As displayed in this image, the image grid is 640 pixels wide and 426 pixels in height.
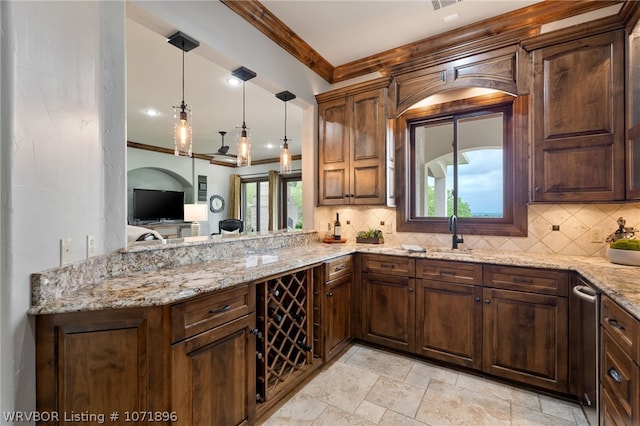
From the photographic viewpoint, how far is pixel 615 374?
129cm

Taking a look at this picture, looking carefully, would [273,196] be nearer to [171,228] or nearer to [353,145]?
[171,228]

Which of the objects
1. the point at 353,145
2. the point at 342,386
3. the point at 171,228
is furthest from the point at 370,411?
the point at 171,228

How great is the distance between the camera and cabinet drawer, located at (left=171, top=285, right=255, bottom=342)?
1.28 metres

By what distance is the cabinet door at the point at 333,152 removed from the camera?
312cm

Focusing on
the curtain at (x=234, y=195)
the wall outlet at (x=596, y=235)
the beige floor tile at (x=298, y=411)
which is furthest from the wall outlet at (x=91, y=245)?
the curtain at (x=234, y=195)

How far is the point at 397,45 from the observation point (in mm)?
2910

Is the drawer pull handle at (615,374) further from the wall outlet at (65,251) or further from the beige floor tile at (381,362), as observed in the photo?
the wall outlet at (65,251)

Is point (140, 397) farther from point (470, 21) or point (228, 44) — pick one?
point (470, 21)

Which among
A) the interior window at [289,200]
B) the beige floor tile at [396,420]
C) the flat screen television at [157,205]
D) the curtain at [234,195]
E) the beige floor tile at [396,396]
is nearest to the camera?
the beige floor tile at [396,420]

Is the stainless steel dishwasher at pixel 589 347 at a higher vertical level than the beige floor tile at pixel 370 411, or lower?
higher

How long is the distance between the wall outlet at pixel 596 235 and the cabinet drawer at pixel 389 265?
1425 millimetres

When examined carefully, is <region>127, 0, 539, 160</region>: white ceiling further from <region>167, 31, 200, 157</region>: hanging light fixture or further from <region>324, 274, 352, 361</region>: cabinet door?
<region>324, 274, 352, 361</region>: cabinet door

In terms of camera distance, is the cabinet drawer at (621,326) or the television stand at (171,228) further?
the television stand at (171,228)

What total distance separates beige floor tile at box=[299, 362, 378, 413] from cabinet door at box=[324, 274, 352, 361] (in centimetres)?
15
